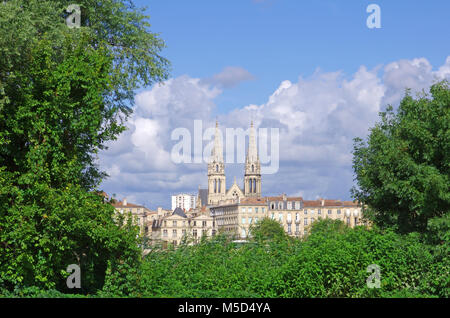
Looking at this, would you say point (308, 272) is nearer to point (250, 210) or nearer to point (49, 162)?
point (49, 162)

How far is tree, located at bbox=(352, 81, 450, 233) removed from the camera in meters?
25.5

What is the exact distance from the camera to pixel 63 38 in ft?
72.9

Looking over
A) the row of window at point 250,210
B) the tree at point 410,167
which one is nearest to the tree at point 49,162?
the tree at point 410,167

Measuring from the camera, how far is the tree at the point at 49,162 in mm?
18156

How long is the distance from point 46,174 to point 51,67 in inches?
149

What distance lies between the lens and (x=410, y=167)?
85.6 feet

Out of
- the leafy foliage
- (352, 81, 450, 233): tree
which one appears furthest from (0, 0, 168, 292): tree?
(352, 81, 450, 233): tree

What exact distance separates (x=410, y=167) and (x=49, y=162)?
14235mm

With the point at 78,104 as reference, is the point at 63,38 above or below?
above

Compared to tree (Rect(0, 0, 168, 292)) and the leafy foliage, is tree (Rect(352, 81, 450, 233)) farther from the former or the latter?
tree (Rect(0, 0, 168, 292))

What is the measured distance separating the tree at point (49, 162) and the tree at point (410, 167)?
12.1m

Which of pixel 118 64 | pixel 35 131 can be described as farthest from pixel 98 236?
pixel 118 64

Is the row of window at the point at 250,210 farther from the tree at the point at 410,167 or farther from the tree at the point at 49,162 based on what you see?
the tree at the point at 49,162
